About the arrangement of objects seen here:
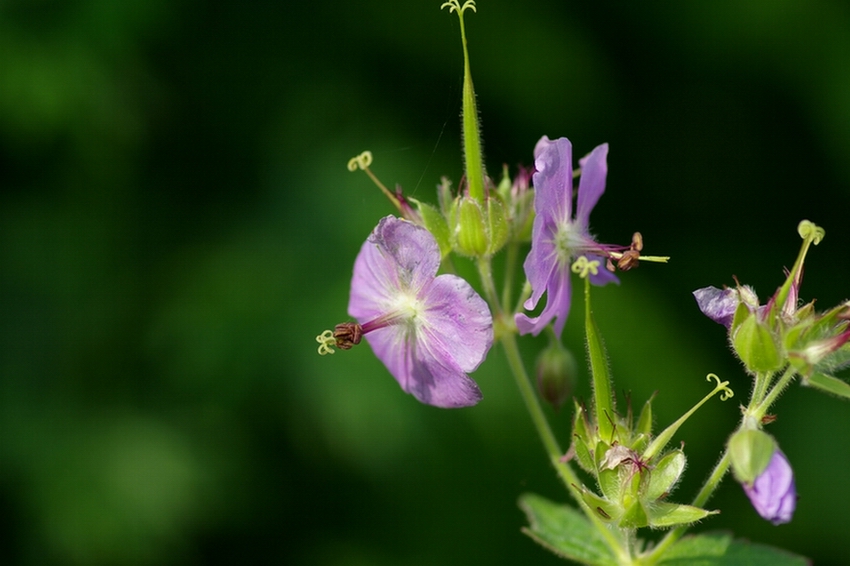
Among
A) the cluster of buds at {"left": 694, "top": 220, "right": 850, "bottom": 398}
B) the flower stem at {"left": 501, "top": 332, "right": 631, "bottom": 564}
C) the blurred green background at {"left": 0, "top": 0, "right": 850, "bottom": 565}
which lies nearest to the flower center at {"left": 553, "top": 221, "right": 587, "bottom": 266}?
the flower stem at {"left": 501, "top": 332, "right": 631, "bottom": 564}

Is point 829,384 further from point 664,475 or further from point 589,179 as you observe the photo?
point 589,179

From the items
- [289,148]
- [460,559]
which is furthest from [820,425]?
[289,148]

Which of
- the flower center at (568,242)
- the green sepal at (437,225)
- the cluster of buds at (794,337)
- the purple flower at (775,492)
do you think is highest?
the green sepal at (437,225)

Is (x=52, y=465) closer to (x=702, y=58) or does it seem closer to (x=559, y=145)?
(x=559, y=145)

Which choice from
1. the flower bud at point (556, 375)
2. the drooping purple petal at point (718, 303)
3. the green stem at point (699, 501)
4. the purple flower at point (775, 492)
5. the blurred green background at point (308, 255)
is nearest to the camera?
the purple flower at point (775, 492)

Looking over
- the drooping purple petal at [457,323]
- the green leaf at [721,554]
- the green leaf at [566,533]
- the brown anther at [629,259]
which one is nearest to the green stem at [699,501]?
the green leaf at [721,554]

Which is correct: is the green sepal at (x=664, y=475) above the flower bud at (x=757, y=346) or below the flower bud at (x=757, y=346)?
below

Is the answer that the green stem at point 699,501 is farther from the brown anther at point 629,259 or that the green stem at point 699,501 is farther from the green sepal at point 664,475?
the brown anther at point 629,259
